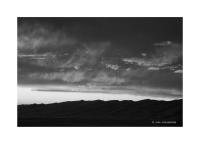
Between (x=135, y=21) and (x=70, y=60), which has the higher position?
(x=135, y=21)

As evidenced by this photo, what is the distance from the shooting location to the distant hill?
9.15 meters

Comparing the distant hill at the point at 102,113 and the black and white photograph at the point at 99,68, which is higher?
the black and white photograph at the point at 99,68

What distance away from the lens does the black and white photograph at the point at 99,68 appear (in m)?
9.20

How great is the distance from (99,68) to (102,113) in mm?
747

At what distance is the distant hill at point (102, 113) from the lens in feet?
30.0

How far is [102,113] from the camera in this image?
30.3ft

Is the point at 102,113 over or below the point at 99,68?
below

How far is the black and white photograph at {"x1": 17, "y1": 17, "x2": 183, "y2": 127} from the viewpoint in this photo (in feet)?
30.2

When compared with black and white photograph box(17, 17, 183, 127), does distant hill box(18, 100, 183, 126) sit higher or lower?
lower
